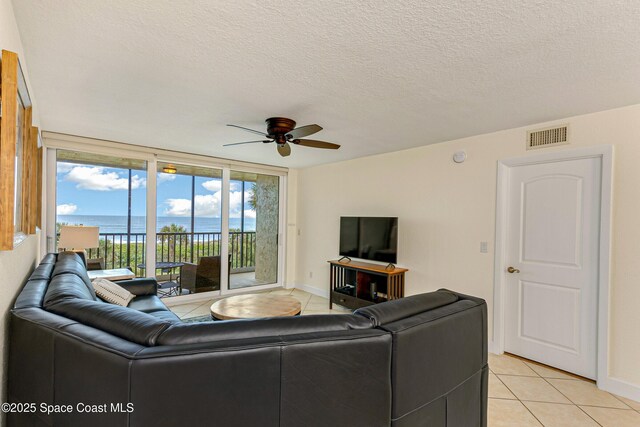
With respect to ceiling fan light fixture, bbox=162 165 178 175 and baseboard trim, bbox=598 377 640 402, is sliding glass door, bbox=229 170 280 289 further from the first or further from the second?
baseboard trim, bbox=598 377 640 402

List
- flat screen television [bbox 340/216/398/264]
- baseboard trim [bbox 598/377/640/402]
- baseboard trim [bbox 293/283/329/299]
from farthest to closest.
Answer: baseboard trim [bbox 293/283/329/299] → flat screen television [bbox 340/216/398/264] → baseboard trim [bbox 598/377/640/402]

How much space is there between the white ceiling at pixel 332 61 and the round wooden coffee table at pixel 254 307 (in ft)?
5.87

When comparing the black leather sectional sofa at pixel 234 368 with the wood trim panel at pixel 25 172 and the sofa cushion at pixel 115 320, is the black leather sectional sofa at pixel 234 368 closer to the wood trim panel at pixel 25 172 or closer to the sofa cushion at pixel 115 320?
the sofa cushion at pixel 115 320

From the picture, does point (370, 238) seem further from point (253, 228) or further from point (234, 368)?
point (234, 368)

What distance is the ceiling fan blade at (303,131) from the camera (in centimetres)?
244

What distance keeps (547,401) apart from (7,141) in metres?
3.66

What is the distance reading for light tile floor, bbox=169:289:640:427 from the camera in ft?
6.94

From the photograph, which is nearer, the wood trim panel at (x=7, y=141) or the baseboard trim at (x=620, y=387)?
the wood trim panel at (x=7, y=141)

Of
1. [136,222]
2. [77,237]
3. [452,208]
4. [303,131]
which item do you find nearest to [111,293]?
[77,237]

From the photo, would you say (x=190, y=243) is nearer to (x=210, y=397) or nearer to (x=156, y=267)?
(x=156, y=267)

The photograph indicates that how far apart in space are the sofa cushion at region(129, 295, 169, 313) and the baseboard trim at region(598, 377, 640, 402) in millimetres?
3857

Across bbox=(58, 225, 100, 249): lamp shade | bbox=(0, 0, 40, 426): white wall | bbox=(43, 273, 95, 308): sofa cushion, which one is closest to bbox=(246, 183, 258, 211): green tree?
bbox=(58, 225, 100, 249): lamp shade

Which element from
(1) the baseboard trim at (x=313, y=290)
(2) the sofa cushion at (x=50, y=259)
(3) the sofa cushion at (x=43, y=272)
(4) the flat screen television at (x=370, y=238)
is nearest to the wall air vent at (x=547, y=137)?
(4) the flat screen television at (x=370, y=238)

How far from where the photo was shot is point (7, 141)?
46.9 inches
